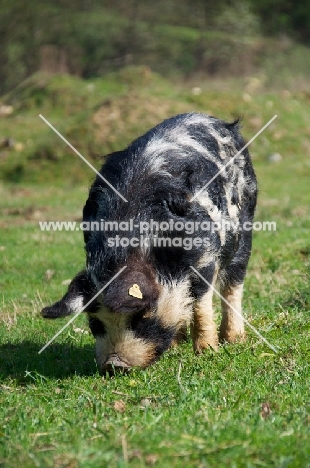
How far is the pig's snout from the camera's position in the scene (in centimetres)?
521

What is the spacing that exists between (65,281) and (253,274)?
2.14 metres

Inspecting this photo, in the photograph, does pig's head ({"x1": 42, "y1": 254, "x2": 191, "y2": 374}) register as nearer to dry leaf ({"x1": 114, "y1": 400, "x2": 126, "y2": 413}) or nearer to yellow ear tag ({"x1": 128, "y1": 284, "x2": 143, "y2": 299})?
yellow ear tag ({"x1": 128, "y1": 284, "x2": 143, "y2": 299})

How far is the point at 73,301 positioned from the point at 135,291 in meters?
0.48

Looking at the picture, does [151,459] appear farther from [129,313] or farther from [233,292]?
[233,292]

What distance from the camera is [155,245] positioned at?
532 centimetres

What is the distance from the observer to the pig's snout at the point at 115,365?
5.21 meters

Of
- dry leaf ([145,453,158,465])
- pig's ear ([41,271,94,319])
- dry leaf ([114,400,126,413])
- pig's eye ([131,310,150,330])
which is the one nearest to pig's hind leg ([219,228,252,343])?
pig's eye ([131,310,150,330])

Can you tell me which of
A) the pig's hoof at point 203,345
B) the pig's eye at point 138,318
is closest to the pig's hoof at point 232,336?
the pig's hoof at point 203,345

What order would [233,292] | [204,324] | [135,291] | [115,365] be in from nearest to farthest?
[135,291] < [115,365] < [204,324] < [233,292]

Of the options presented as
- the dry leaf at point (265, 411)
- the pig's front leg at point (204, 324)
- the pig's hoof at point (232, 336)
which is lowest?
the pig's hoof at point (232, 336)

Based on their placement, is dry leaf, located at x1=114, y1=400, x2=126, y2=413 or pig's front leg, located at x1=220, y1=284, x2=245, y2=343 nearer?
dry leaf, located at x1=114, y1=400, x2=126, y2=413

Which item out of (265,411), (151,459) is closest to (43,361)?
(265,411)

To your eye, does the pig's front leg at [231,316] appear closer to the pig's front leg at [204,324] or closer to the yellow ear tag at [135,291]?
the pig's front leg at [204,324]

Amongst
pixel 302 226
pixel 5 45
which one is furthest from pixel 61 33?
pixel 302 226
